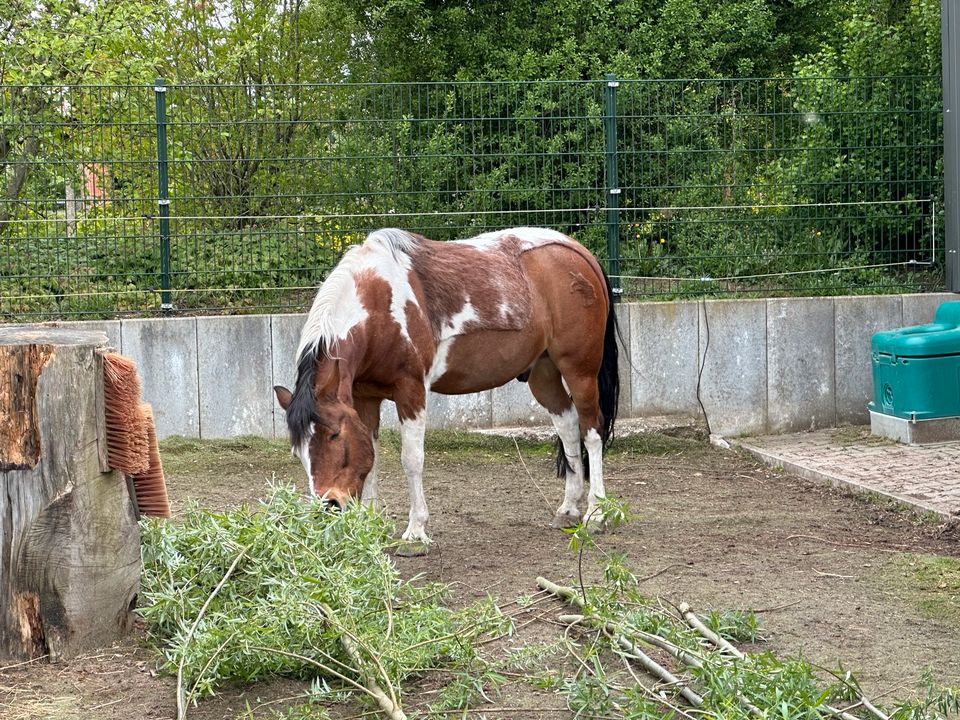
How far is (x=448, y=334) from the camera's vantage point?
6.89 meters

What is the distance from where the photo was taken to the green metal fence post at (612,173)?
10.3 metres

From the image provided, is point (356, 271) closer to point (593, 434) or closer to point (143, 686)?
point (593, 434)

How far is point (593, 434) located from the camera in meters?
7.33

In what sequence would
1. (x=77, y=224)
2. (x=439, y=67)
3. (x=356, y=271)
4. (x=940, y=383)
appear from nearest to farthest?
(x=356, y=271), (x=940, y=383), (x=77, y=224), (x=439, y=67)

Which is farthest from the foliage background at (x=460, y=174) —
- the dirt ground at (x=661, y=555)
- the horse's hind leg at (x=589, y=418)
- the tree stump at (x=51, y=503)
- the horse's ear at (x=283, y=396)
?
the tree stump at (x=51, y=503)

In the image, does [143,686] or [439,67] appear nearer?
[143,686]

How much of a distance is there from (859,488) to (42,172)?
273 inches

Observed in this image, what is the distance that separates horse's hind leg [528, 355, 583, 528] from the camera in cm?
739

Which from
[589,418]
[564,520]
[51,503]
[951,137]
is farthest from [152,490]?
[951,137]

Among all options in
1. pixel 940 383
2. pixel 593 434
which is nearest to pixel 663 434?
pixel 940 383

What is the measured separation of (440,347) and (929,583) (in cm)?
291

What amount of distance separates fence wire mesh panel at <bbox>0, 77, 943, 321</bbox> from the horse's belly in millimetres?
3349

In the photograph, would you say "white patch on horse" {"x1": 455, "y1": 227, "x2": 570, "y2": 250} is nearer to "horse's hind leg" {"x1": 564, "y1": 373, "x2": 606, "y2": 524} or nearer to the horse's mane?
the horse's mane

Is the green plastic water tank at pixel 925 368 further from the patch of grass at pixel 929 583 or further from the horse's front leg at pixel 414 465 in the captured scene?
the horse's front leg at pixel 414 465
